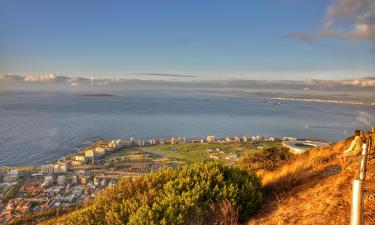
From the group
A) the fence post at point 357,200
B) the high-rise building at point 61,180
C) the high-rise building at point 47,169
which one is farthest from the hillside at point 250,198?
the high-rise building at point 47,169

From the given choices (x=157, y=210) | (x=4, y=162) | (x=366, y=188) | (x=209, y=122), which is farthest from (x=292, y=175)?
(x=209, y=122)

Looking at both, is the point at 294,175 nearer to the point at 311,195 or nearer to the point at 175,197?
the point at 311,195

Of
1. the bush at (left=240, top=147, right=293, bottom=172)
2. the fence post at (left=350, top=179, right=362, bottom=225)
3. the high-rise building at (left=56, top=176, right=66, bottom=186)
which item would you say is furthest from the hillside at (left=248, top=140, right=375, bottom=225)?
the high-rise building at (left=56, top=176, right=66, bottom=186)

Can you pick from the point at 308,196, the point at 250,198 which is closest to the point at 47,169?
the point at 250,198

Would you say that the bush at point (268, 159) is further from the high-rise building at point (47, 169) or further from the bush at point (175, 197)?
the high-rise building at point (47, 169)

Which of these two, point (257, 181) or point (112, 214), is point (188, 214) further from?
point (257, 181)

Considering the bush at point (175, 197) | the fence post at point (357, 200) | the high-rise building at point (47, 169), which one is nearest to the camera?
the fence post at point (357, 200)
